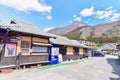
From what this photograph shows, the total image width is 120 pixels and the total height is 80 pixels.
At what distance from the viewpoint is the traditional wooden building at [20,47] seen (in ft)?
37.8

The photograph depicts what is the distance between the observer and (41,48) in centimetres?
1622

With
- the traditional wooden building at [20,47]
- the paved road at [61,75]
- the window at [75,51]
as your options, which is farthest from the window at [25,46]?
the window at [75,51]

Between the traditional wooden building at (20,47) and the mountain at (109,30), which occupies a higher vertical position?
the mountain at (109,30)

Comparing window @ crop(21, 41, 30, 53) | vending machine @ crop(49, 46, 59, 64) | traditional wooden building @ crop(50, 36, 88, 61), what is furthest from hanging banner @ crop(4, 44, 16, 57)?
traditional wooden building @ crop(50, 36, 88, 61)

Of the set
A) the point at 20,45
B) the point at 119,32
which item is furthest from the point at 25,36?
the point at 119,32

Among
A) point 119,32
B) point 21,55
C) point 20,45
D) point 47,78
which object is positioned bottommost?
point 47,78

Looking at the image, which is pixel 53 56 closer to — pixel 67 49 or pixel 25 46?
pixel 25 46

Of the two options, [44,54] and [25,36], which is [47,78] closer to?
[25,36]

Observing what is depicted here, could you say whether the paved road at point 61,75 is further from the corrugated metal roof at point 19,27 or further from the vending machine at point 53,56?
the vending machine at point 53,56

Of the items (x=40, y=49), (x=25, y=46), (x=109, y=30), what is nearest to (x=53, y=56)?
(x=40, y=49)

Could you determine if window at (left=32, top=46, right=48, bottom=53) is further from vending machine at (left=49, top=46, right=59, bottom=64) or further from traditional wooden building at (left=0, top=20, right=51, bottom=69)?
vending machine at (left=49, top=46, right=59, bottom=64)

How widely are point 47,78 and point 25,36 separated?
5.29 meters

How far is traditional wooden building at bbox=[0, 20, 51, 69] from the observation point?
11508 mm

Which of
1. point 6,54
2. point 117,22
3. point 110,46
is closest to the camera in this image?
point 6,54
